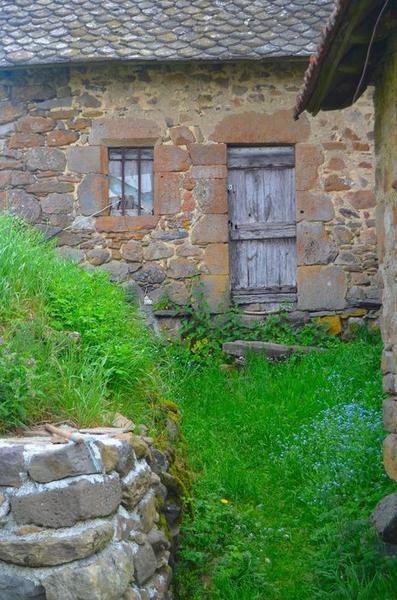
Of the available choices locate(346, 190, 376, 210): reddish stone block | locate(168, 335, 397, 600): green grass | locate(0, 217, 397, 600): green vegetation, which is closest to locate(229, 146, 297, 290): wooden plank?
locate(346, 190, 376, 210): reddish stone block

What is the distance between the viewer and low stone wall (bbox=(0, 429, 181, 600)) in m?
3.25

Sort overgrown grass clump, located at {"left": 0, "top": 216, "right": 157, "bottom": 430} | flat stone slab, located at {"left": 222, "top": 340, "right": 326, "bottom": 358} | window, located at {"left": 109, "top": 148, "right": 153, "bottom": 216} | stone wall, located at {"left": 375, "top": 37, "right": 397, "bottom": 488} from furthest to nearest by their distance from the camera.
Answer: window, located at {"left": 109, "top": 148, "right": 153, "bottom": 216} < flat stone slab, located at {"left": 222, "top": 340, "right": 326, "bottom": 358} < stone wall, located at {"left": 375, "top": 37, "right": 397, "bottom": 488} < overgrown grass clump, located at {"left": 0, "top": 216, "right": 157, "bottom": 430}

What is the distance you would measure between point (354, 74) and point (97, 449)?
2.54 m

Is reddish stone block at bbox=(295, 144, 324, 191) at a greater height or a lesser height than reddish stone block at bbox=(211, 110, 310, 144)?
lesser

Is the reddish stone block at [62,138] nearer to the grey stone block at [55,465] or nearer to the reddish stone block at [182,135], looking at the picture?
the reddish stone block at [182,135]

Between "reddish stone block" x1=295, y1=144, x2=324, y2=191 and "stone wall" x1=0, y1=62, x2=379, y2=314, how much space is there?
0.01 meters

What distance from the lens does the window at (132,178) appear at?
9.78 m

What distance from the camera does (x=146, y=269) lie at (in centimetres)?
962

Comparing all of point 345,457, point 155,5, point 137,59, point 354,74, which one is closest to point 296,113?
point 354,74

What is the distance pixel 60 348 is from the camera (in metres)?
4.66

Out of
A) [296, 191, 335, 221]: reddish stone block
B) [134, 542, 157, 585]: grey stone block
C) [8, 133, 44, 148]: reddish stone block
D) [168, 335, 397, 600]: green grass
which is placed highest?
[8, 133, 44, 148]: reddish stone block

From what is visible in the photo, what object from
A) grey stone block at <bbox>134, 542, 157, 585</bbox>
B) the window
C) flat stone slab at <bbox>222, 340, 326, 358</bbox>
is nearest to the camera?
grey stone block at <bbox>134, 542, 157, 585</bbox>

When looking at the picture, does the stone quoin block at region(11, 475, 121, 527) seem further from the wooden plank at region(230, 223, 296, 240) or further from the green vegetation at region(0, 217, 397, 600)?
the wooden plank at region(230, 223, 296, 240)

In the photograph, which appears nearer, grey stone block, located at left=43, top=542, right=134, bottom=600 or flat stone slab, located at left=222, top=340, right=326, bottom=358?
grey stone block, located at left=43, top=542, right=134, bottom=600
